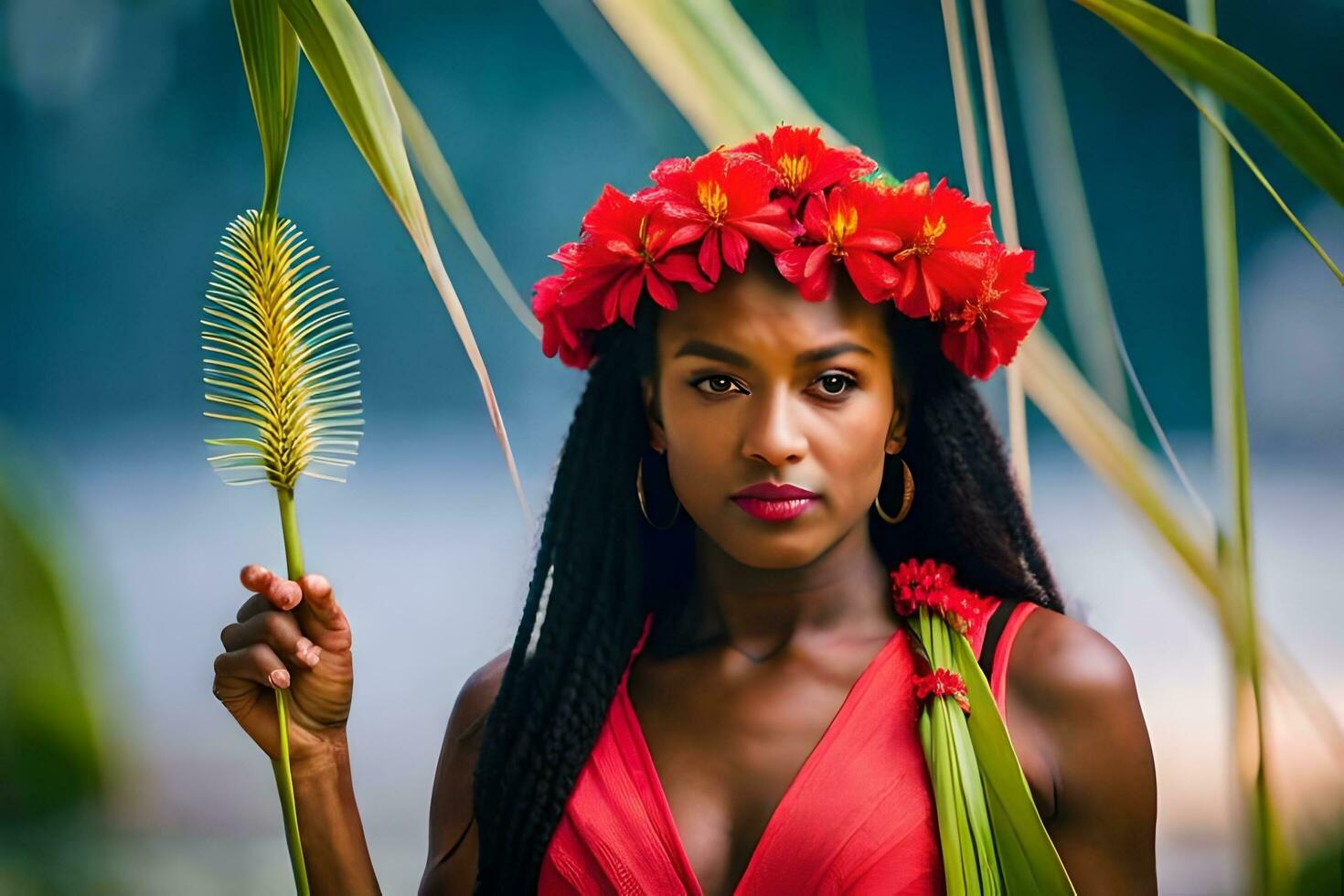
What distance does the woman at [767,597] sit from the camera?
49.1 inches

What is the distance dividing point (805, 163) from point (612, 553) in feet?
1.46

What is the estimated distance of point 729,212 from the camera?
4.11 feet

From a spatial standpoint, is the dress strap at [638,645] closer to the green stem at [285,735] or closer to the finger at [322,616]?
the finger at [322,616]

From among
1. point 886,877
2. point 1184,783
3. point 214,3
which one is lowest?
point 886,877

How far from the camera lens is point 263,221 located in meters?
1.05

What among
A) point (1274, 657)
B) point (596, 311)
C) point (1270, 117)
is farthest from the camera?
A: point (1274, 657)

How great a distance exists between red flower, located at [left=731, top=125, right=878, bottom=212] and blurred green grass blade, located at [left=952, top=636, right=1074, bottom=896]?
498 mm

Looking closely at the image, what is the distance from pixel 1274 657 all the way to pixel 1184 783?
0.64 feet

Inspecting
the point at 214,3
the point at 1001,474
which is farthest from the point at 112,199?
the point at 1001,474

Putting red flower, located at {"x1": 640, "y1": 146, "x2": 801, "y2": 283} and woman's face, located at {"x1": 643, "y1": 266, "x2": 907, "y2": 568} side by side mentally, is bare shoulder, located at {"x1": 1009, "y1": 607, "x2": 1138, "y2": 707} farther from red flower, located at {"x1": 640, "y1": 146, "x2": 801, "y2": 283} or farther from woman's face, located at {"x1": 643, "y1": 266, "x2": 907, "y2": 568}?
red flower, located at {"x1": 640, "y1": 146, "x2": 801, "y2": 283}

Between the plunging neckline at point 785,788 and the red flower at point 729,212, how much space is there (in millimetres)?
410

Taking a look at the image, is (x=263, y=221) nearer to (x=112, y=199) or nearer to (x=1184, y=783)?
(x=112, y=199)

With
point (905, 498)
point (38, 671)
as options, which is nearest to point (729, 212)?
point (905, 498)

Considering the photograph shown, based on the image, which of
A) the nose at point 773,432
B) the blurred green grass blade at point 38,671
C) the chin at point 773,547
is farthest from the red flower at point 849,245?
the blurred green grass blade at point 38,671
